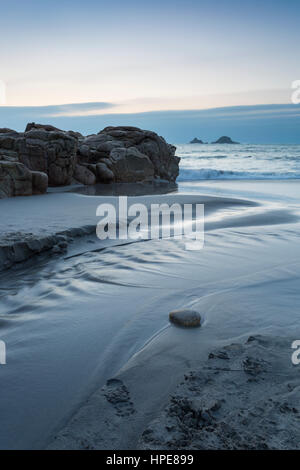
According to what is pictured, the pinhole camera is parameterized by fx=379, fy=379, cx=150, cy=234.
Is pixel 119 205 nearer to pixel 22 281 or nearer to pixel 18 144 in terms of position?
pixel 22 281

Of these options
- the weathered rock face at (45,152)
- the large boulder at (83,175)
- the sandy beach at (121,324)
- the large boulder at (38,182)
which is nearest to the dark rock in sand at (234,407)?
the sandy beach at (121,324)

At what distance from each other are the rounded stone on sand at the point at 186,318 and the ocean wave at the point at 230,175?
52.1 feet

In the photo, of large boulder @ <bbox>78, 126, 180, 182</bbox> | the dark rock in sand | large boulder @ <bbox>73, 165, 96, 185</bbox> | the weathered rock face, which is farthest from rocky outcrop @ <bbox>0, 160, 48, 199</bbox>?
the dark rock in sand

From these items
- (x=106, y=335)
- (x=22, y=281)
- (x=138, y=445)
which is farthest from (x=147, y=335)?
(x=22, y=281)

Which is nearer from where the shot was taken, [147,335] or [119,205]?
[147,335]

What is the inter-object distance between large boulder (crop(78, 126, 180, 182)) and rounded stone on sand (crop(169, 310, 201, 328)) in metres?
11.5

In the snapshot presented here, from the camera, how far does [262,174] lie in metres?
19.5

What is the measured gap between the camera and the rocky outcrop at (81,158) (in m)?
9.84

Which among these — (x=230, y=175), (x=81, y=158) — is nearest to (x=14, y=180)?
(x=81, y=158)

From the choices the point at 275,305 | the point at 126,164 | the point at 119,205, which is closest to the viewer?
the point at 275,305

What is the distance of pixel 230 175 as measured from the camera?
19.5m

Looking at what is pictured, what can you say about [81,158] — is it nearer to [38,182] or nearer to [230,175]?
[38,182]

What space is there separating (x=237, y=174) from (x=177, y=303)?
17.5m

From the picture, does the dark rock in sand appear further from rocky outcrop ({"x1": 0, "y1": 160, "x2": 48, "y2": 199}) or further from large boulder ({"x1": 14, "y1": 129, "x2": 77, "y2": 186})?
large boulder ({"x1": 14, "y1": 129, "x2": 77, "y2": 186})
